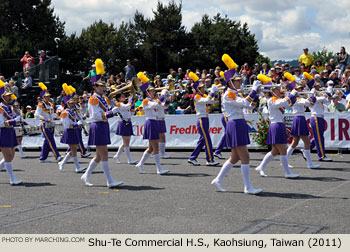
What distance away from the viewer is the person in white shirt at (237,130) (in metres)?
8.04

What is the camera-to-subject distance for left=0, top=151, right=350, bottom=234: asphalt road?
5980 mm

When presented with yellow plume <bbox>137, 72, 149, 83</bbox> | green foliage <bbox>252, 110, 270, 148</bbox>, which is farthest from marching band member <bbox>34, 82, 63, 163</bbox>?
green foliage <bbox>252, 110, 270, 148</bbox>

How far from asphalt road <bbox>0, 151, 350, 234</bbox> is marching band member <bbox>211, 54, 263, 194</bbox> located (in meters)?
0.35

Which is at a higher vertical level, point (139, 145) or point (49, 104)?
point (49, 104)

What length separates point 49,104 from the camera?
1410 cm

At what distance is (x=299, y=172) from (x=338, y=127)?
4.32 metres

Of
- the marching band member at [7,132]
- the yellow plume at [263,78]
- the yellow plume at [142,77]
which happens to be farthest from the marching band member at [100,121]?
the yellow plume at [263,78]

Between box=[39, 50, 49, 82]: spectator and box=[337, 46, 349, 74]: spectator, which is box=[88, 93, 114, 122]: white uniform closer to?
box=[337, 46, 349, 74]: spectator

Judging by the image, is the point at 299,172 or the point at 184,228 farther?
the point at 299,172

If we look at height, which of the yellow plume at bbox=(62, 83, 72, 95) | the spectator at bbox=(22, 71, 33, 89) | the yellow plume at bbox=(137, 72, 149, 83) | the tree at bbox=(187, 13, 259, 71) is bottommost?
the yellow plume at bbox=(62, 83, 72, 95)

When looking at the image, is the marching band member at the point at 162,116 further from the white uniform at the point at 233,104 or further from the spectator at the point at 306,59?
the spectator at the point at 306,59

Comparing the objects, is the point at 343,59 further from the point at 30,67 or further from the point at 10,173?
the point at 30,67

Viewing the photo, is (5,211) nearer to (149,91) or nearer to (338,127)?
(149,91)

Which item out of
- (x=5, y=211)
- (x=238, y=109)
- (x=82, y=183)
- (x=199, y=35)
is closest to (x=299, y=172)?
(x=238, y=109)
